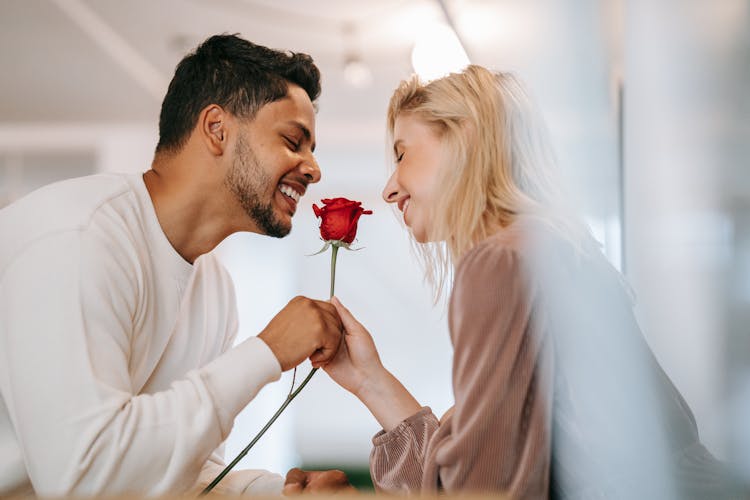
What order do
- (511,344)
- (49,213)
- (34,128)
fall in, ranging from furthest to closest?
(34,128), (49,213), (511,344)

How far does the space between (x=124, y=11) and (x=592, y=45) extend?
2.08ft

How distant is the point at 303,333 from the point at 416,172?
254mm

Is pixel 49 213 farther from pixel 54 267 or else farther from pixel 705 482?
pixel 705 482

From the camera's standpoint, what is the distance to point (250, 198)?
3.35ft

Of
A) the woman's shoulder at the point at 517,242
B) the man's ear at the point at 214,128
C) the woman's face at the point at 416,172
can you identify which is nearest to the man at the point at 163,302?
the man's ear at the point at 214,128

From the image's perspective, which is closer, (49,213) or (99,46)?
(49,213)

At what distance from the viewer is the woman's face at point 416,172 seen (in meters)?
1.00

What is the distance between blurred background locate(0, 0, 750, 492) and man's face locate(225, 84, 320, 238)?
0.02m

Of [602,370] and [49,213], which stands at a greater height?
[49,213]

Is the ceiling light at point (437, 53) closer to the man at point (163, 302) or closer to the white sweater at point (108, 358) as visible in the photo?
the man at point (163, 302)

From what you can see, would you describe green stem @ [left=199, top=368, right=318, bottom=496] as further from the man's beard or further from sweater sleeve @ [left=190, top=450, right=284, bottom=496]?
the man's beard

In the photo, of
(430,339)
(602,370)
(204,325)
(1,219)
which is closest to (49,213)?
(1,219)

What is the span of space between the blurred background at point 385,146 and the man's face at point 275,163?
2 cm

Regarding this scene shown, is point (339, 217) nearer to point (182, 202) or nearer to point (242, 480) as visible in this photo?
point (182, 202)
